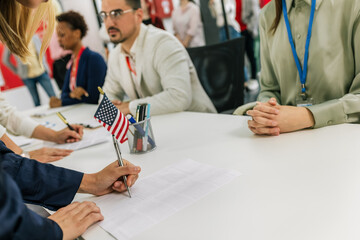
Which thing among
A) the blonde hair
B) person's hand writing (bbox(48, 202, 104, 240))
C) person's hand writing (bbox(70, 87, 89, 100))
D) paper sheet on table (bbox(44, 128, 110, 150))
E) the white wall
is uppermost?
the blonde hair

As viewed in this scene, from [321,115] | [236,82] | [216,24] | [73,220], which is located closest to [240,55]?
[236,82]

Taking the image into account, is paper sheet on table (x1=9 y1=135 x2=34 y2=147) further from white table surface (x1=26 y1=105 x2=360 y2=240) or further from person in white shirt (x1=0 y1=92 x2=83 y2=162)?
white table surface (x1=26 y1=105 x2=360 y2=240)

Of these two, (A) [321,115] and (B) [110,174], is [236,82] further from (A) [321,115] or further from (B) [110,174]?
(B) [110,174]

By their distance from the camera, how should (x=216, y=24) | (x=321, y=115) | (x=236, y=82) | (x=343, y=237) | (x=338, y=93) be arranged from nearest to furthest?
(x=343, y=237) < (x=321, y=115) < (x=338, y=93) < (x=236, y=82) < (x=216, y=24)

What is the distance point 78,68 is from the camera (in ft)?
9.71

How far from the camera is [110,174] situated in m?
0.93

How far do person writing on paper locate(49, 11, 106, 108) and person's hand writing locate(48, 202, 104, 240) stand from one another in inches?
79.4

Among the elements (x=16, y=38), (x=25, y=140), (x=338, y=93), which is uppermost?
(x=16, y=38)

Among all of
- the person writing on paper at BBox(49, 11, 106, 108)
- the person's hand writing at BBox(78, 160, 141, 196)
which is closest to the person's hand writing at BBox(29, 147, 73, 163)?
the person's hand writing at BBox(78, 160, 141, 196)

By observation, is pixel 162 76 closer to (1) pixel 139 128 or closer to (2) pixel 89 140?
(2) pixel 89 140

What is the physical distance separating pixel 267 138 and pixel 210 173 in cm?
29

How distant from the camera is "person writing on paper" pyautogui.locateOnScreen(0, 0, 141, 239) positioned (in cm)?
49

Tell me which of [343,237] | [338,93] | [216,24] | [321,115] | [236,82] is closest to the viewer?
[343,237]

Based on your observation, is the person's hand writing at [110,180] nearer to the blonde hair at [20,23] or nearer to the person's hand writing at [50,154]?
the person's hand writing at [50,154]
